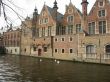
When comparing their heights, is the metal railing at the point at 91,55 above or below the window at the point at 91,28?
below

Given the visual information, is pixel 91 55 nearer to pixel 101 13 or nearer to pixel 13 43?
pixel 101 13

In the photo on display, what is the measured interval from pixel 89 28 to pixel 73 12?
20.1ft

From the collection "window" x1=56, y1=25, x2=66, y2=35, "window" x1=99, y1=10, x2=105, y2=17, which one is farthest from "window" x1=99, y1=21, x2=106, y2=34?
"window" x1=56, y1=25, x2=66, y2=35

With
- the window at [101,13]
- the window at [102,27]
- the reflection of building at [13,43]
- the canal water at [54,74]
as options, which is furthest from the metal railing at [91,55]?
the reflection of building at [13,43]

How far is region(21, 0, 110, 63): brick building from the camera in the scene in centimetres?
3353

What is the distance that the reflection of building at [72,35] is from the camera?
3353cm

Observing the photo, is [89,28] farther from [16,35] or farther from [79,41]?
[16,35]

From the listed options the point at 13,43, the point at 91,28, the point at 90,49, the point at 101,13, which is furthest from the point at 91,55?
the point at 13,43

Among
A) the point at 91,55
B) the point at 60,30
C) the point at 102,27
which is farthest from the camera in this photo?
the point at 60,30

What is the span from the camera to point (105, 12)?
1379 inches

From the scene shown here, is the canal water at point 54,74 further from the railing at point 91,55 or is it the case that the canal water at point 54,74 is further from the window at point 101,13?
the window at point 101,13

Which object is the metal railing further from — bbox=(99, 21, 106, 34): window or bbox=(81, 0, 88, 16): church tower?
bbox=(81, 0, 88, 16): church tower

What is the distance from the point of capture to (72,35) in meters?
38.5

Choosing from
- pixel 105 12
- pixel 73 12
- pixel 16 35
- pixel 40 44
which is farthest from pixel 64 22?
pixel 16 35
